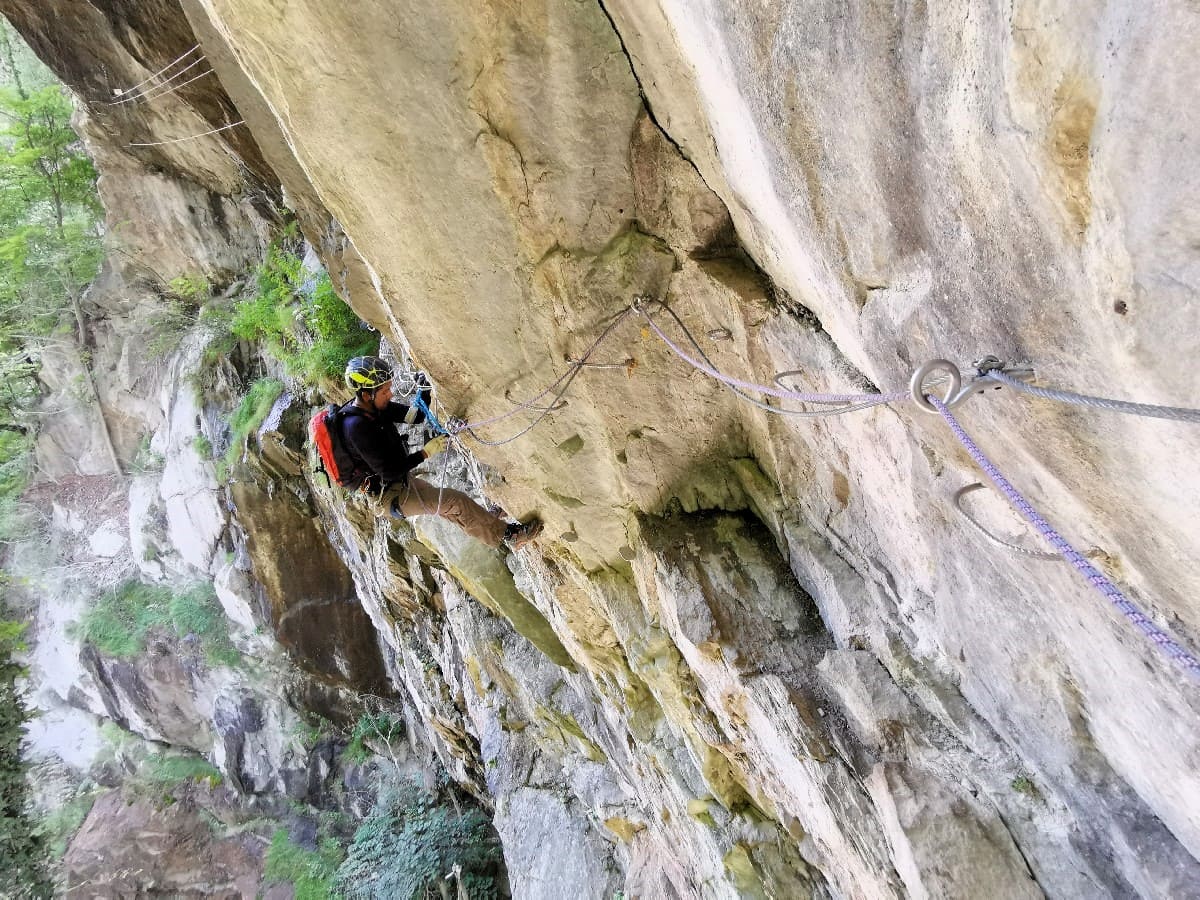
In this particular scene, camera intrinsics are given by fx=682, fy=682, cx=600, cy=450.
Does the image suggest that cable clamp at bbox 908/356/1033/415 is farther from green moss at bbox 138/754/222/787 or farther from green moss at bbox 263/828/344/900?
green moss at bbox 138/754/222/787

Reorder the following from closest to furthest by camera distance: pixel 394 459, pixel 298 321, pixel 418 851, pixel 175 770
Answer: pixel 394 459, pixel 298 321, pixel 418 851, pixel 175 770

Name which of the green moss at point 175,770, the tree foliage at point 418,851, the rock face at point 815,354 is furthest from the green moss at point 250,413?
the green moss at point 175,770

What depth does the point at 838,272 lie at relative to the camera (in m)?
2.23

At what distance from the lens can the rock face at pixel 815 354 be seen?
4.30ft

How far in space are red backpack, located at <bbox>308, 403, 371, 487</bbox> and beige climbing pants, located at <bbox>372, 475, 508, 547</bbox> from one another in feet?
1.14

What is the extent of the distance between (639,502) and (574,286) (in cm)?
162

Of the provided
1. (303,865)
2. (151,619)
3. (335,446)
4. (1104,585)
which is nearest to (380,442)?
(335,446)

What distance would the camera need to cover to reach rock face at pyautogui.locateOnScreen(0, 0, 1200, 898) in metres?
1.31

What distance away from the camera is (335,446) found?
5.17 meters

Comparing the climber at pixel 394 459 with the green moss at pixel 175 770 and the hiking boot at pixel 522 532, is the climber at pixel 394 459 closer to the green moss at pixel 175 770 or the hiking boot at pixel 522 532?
the hiking boot at pixel 522 532

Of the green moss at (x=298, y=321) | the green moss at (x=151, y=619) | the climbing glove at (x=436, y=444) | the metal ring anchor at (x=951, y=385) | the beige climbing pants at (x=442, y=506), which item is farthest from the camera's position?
the green moss at (x=151, y=619)

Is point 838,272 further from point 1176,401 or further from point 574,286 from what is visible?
point 574,286

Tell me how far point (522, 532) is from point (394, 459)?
3.76 feet

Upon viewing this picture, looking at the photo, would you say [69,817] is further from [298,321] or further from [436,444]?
[436,444]
